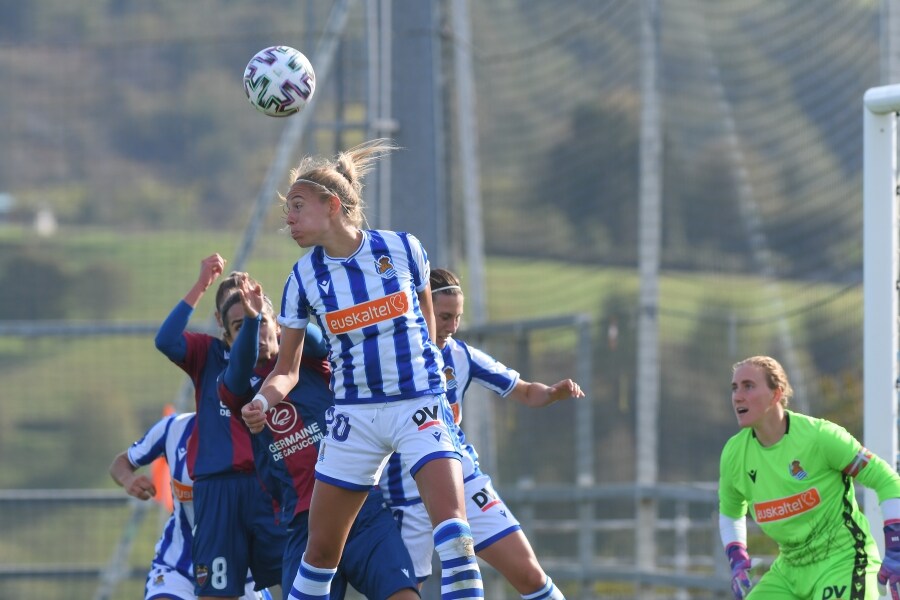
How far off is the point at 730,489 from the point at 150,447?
114 inches

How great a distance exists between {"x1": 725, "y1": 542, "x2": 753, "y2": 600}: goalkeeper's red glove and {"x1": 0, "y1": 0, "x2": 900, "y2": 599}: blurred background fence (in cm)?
345

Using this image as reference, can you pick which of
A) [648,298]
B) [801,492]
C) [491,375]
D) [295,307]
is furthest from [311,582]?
[648,298]

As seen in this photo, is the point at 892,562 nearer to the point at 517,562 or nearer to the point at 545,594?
the point at 545,594

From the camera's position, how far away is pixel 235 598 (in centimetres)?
776

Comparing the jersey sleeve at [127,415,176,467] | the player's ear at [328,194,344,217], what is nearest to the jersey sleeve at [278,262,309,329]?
the player's ear at [328,194,344,217]

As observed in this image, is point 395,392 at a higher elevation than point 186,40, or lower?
lower

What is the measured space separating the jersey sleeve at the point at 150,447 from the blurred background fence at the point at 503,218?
310 cm

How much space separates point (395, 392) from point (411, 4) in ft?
17.0

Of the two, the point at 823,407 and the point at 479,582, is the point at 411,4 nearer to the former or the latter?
the point at 823,407

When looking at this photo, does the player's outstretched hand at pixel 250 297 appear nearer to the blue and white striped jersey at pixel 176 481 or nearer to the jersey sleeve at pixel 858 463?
the blue and white striped jersey at pixel 176 481

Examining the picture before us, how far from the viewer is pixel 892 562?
6.99 meters

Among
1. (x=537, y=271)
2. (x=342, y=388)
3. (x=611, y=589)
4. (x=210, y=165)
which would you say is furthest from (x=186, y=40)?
(x=342, y=388)

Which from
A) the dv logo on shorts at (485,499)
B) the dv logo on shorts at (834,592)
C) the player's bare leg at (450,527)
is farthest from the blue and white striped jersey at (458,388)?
the dv logo on shorts at (834,592)

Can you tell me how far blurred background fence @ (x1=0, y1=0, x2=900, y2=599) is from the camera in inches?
450
